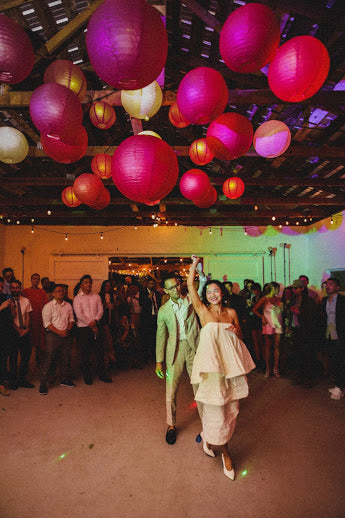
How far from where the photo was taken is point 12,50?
1.63 m

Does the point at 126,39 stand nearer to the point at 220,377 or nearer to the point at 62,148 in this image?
the point at 62,148

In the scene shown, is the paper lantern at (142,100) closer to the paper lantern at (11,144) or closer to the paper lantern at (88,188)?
the paper lantern at (88,188)

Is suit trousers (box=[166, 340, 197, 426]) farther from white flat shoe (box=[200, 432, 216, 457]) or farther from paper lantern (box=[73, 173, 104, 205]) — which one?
paper lantern (box=[73, 173, 104, 205])

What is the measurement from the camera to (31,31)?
3361mm

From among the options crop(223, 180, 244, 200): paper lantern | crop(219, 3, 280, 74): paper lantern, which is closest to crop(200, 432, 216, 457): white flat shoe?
crop(223, 180, 244, 200): paper lantern

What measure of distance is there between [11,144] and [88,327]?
284 centimetres

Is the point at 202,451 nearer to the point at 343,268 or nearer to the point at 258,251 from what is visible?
the point at 343,268

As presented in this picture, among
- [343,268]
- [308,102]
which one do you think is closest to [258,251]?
[343,268]

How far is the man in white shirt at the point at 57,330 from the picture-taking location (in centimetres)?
410

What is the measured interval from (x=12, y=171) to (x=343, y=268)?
27.1ft

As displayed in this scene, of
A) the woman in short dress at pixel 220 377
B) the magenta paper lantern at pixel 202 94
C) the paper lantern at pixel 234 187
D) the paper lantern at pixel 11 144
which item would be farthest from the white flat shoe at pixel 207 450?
the paper lantern at pixel 11 144

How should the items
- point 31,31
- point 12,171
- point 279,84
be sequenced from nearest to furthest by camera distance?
1. point 279,84
2. point 31,31
3. point 12,171

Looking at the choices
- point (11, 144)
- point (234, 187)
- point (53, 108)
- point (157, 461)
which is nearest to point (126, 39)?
point (53, 108)

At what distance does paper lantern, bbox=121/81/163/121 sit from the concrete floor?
2.89m
